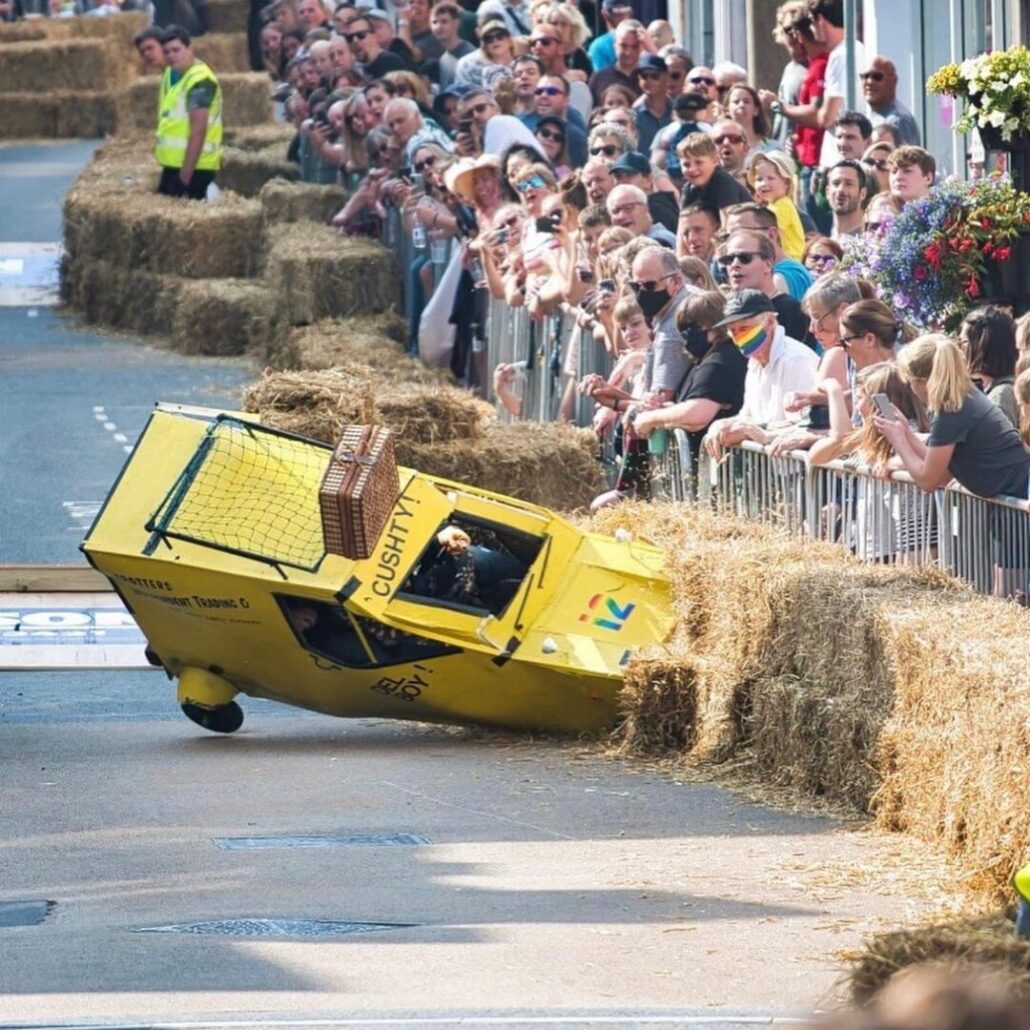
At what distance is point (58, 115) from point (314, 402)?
3354 centimetres

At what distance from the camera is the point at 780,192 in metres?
16.0

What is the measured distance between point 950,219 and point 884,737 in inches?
130

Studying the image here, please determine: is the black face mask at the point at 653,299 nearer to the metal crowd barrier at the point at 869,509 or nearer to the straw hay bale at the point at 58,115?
the metal crowd barrier at the point at 869,509

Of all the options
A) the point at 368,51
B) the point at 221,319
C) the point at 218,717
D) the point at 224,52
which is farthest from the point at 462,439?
the point at 224,52

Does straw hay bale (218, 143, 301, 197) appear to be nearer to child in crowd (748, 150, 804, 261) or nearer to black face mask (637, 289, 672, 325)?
child in crowd (748, 150, 804, 261)

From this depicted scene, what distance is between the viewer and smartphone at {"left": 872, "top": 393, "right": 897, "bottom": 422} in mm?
11047

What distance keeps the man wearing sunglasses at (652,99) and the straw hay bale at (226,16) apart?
1191 inches

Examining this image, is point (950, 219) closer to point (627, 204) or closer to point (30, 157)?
point (627, 204)

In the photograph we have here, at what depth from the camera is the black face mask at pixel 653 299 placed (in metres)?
14.8

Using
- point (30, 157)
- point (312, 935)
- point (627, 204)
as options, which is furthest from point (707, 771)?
point (30, 157)

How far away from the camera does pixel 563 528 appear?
13.5 metres

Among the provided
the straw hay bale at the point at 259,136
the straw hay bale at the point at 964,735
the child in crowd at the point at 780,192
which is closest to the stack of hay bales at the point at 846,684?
the straw hay bale at the point at 964,735

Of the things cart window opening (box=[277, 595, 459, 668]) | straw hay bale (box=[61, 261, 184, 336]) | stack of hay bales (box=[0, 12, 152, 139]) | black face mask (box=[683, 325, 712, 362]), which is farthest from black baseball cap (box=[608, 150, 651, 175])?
stack of hay bales (box=[0, 12, 152, 139])

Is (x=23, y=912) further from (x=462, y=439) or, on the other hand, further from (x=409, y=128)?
(x=409, y=128)
